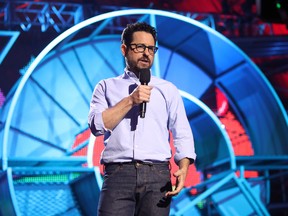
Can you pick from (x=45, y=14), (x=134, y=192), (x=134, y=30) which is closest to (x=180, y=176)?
(x=134, y=192)

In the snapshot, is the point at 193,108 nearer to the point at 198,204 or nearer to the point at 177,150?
the point at 198,204

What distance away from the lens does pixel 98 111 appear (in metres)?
1.80

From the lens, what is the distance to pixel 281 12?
2.59 meters

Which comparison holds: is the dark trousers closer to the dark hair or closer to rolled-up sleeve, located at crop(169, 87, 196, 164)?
rolled-up sleeve, located at crop(169, 87, 196, 164)

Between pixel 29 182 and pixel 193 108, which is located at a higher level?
pixel 193 108

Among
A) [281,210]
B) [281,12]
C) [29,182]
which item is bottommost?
[281,210]

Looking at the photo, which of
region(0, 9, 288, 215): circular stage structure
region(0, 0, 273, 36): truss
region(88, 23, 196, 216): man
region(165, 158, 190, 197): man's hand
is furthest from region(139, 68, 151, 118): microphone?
region(0, 0, 273, 36): truss

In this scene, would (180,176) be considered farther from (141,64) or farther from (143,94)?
(141,64)

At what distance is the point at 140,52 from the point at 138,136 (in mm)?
330

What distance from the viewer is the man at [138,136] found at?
1709mm

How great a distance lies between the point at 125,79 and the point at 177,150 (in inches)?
14.2

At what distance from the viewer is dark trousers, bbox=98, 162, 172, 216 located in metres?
1.70

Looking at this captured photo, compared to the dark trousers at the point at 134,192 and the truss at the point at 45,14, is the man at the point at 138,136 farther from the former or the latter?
the truss at the point at 45,14

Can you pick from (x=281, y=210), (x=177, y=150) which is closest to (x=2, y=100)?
(x=177, y=150)
